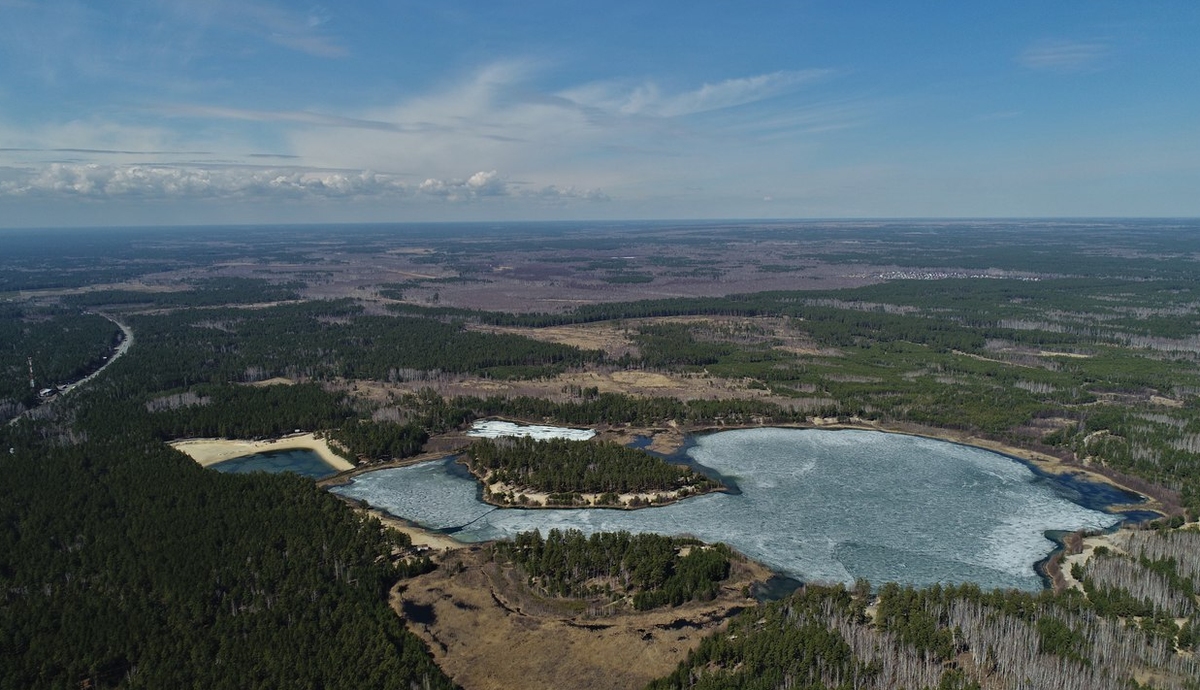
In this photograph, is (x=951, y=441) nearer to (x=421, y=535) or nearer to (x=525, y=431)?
(x=525, y=431)

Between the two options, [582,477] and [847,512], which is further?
[582,477]

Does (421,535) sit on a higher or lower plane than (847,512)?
lower

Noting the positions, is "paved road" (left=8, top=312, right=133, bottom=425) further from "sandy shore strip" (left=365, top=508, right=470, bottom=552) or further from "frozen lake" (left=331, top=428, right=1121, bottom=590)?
"sandy shore strip" (left=365, top=508, right=470, bottom=552)

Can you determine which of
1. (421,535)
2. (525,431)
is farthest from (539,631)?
(525,431)

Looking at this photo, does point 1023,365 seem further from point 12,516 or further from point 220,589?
point 12,516

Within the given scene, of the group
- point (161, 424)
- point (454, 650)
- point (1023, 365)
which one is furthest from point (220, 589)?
point (1023, 365)

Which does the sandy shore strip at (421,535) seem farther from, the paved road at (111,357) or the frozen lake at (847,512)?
the paved road at (111,357)
